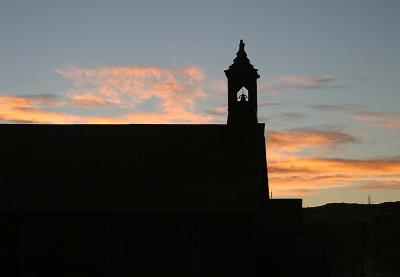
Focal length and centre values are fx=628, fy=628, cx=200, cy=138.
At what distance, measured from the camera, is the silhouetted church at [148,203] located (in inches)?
1395

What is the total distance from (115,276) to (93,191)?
211 inches

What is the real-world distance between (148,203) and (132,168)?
3.61m

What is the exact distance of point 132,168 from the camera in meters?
39.3

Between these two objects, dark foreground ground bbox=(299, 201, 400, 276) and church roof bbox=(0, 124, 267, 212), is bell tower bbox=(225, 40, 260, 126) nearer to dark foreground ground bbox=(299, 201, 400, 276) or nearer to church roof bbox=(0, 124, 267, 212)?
church roof bbox=(0, 124, 267, 212)

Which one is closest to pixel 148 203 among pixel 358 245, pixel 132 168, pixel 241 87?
pixel 132 168

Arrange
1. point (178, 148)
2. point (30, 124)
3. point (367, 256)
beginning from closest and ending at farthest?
point (178, 148) → point (30, 124) → point (367, 256)

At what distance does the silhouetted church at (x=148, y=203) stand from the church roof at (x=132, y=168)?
66 mm

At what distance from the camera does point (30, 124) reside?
4362 centimetres

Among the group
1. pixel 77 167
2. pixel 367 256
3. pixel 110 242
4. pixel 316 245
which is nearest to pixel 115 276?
pixel 110 242

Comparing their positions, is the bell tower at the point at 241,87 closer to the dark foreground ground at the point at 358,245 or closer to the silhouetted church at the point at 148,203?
the silhouetted church at the point at 148,203

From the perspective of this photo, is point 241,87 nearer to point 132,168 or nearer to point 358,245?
point 132,168

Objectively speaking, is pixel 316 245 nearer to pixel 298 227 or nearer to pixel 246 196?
pixel 298 227

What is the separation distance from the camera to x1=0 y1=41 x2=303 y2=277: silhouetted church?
35438 mm

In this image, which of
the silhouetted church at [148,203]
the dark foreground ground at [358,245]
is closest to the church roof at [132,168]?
the silhouetted church at [148,203]
